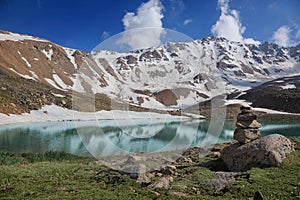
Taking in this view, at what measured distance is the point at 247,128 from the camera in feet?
75.6

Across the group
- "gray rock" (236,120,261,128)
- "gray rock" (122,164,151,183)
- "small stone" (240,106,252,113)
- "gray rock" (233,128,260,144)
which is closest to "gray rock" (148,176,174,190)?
"gray rock" (122,164,151,183)

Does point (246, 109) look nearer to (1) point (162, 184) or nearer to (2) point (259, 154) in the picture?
(2) point (259, 154)

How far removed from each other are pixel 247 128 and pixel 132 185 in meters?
12.0

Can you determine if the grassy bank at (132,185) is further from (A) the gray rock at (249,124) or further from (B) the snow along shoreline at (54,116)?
(B) the snow along shoreline at (54,116)

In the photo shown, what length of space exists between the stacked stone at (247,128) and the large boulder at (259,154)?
3.01 ft

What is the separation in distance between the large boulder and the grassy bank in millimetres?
696

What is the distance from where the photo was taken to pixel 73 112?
122m

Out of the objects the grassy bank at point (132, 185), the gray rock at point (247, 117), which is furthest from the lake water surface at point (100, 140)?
the gray rock at point (247, 117)

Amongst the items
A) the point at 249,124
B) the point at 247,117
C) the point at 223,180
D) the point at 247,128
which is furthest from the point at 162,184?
the point at 247,117

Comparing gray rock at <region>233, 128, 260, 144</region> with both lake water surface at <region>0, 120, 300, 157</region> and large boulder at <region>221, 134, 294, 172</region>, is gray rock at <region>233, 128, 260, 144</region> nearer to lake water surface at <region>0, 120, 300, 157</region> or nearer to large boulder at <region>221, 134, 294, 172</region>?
large boulder at <region>221, 134, 294, 172</region>

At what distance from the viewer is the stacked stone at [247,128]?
2255 centimetres

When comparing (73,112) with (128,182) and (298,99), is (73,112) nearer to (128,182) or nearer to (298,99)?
(128,182)

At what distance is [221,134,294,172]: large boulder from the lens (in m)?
19.5

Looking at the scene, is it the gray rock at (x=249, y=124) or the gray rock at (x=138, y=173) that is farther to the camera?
the gray rock at (x=249, y=124)
